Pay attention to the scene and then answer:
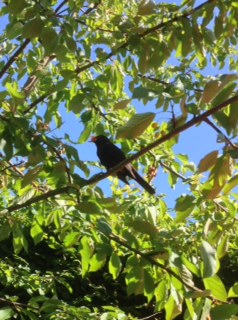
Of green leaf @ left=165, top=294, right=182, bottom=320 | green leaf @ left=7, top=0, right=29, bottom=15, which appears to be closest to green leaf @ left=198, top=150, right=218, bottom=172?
green leaf @ left=165, top=294, right=182, bottom=320

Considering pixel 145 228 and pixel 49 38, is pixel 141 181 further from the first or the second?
pixel 145 228

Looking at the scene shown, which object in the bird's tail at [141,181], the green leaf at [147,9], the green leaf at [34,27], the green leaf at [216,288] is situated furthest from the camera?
the bird's tail at [141,181]

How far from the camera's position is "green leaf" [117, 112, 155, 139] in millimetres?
1220

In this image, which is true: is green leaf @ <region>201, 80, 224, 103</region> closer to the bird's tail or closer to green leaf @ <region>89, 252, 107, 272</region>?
green leaf @ <region>89, 252, 107, 272</region>

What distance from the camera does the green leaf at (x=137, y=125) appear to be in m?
1.22

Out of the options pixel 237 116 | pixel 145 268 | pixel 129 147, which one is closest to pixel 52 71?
pixel 129 147

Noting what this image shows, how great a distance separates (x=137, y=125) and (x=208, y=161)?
0.68 feet

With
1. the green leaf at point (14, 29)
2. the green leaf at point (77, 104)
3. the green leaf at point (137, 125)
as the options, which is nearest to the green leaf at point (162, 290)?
the green leaf at point (137, 125)

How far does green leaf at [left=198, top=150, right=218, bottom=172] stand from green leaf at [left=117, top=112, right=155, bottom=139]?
174mm

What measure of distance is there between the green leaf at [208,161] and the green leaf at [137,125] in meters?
0.17

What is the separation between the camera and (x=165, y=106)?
1505 millimetres

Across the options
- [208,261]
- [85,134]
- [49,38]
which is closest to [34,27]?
[49,38]

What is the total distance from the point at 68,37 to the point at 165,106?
54 cm

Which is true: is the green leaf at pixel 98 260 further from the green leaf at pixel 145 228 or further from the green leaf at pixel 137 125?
the green leaf at pixel 137 125
